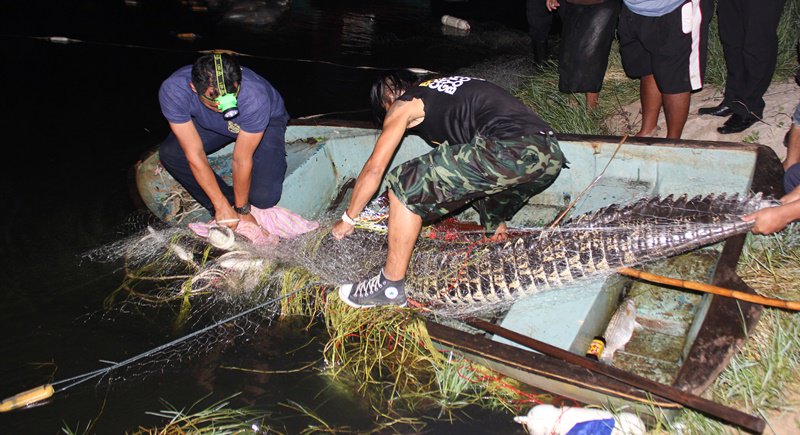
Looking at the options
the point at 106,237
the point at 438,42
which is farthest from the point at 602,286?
the point at 438,42

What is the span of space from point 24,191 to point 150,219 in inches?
94.6

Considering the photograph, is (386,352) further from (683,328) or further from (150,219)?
(150,219)

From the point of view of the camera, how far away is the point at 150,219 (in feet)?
15.6

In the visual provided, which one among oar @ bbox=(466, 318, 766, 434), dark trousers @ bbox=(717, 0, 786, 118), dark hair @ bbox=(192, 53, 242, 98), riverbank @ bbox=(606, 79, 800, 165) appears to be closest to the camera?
oar @ bbox=(466, 318, 766, 434)

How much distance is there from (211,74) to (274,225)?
4.58ft

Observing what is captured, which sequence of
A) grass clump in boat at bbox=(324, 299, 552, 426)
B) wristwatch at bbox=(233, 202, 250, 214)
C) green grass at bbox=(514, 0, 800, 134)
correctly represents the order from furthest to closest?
green grass at bbox=(514, 0, 800, 134) → wristwatch at bbox=(233, 202, 250, 214) → grass clump in boat at bbox=(324, 299, 552, 426)

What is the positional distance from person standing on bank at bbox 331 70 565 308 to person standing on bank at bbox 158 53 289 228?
99cm

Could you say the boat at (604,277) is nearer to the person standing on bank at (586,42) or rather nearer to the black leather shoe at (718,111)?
the person standing on bank at (586,42)

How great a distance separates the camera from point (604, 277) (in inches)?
141

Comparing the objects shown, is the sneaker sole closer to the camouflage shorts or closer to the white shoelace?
the white shoelace

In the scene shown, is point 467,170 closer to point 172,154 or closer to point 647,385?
point 647,385

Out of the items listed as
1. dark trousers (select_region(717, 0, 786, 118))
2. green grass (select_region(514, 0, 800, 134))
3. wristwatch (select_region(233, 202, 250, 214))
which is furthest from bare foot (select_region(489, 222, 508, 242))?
dark trousers (select_region(717, 0, 786, 118))

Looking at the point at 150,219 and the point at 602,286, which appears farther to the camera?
the point at 150,219

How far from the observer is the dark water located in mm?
3885
